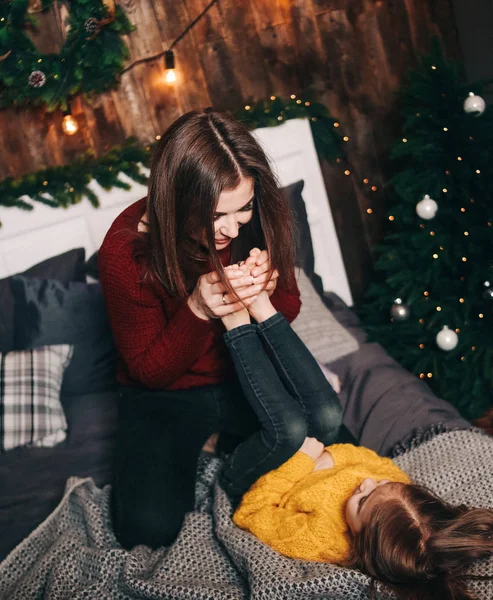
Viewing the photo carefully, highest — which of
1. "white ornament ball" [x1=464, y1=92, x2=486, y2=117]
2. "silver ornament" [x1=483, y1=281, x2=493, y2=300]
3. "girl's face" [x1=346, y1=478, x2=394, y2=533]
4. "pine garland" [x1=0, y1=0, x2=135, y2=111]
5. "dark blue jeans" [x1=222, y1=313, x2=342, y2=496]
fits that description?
"pine garland" [x1=0, y1=0, x2=135, y2=111]

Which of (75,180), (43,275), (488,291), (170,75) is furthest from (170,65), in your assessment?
(488,291)

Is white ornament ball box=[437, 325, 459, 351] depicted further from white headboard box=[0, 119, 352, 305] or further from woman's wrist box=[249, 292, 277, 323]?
woman's wrist box=[249, 292, 277, 323]

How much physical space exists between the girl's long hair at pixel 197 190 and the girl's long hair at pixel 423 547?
27.2 inches

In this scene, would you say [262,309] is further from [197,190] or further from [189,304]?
[197,190]

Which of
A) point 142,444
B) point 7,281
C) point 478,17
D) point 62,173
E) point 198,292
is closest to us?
point 198,292

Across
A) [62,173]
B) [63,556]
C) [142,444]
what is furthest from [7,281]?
[63,556]

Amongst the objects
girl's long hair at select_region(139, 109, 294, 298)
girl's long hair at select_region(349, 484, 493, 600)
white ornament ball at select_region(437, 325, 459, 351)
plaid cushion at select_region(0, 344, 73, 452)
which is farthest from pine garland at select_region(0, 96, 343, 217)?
girl's long hair at select_region(349, 484, 493, 600)

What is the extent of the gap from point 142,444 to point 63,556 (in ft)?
1.12

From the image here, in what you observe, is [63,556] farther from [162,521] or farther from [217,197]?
[217,197]

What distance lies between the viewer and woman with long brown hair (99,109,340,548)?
64.8 inches

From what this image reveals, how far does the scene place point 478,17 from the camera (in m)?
2.85

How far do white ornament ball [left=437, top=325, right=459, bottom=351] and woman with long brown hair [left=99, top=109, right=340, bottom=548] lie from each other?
31.3 inches

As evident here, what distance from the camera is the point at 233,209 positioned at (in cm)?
167

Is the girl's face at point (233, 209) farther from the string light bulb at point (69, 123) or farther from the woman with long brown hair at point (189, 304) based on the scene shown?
the string light bulb at point (69, 123)
